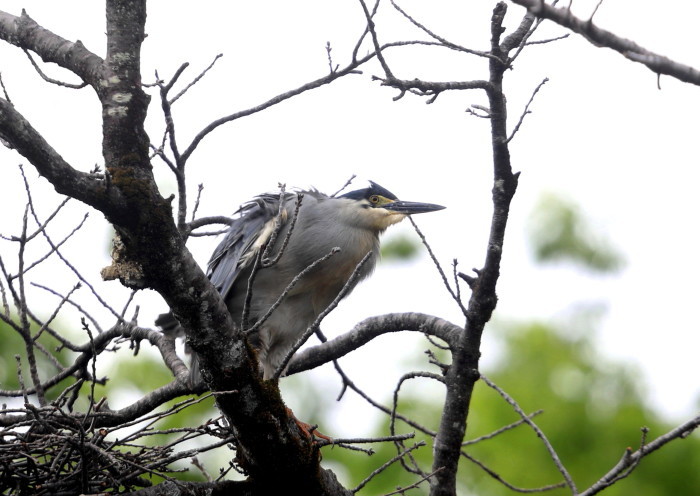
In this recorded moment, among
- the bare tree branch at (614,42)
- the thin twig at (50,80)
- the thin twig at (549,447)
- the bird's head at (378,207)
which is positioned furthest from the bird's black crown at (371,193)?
the bare tree branch at (614,42)

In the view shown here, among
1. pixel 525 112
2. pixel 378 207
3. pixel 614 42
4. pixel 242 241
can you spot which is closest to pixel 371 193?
pixel 378 207

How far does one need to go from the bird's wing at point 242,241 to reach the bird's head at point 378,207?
57 centimetres

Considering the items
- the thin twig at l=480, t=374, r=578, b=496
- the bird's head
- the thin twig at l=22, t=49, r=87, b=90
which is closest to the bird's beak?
the bird's head

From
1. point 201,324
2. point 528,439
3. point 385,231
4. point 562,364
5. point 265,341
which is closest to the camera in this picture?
point 201,324

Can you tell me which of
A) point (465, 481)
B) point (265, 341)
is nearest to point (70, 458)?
point (265, 341)

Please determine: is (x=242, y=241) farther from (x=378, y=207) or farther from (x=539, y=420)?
(x=539, y=420)

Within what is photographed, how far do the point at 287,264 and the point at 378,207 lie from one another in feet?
2.68

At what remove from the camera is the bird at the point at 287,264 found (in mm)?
4270

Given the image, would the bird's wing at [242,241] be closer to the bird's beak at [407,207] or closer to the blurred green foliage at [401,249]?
the bird's beak at [407,207]

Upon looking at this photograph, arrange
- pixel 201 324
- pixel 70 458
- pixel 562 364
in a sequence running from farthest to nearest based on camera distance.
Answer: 1. pixel 562 364
2. pixel 70 458
3. pixel 201 324

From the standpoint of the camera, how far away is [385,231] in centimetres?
500

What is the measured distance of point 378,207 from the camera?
4930 mm

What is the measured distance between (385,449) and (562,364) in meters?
2.16

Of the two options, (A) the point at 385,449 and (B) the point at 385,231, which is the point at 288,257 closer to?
(B) the point at 385,231
